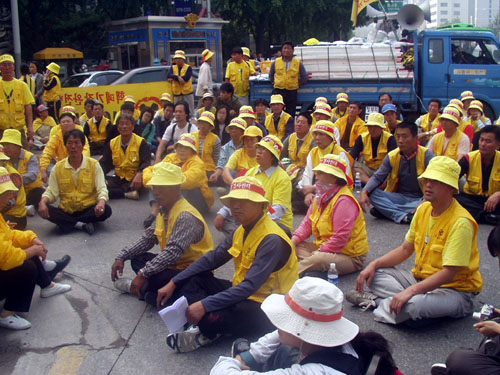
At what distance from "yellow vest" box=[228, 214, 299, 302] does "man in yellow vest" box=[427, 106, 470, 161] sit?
4.53 meters

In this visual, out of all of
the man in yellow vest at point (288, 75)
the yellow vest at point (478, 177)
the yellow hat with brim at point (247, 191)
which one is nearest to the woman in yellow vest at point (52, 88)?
the man in yellow vest at point (288, 75)

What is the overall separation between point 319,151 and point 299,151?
102 centimetres

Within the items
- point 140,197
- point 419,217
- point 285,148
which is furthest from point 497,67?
point 419,217

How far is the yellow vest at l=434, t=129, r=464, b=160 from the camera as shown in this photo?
7570 millimetres

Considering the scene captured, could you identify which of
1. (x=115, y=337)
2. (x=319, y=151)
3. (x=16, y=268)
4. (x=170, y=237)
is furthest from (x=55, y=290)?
(x=319, y=151)

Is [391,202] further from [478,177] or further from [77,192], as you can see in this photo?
[77,192]

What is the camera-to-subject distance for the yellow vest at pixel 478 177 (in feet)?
21.3

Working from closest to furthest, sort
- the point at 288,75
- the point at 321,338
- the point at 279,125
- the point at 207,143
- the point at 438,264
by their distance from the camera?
the point at 321,338, the point at 438,264, the point at 207,143, the point at 279,125, the point at 288,75

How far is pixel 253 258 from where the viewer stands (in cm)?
378

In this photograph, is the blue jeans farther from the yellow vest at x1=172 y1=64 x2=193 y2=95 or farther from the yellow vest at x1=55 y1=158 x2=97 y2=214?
the yellow vest at x1=172 y1=64 x2=193 y2=95

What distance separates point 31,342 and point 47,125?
9128mm

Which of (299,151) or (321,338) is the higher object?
(299,151)

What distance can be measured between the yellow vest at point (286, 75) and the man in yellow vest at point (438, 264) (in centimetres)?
748

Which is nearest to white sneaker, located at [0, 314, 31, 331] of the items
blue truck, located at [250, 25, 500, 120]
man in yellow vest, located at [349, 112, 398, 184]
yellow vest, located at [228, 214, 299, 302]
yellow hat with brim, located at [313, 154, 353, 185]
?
yellow vest, located at [228, 214, 299, 302]
